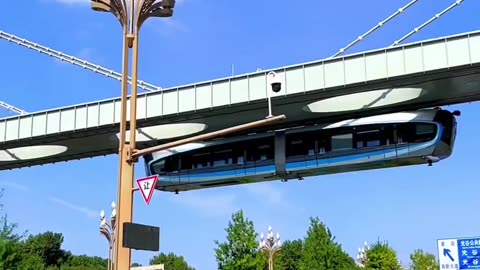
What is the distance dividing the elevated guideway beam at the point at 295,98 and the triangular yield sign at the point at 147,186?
15602 mm

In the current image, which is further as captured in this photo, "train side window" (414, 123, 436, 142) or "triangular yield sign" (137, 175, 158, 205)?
"train side window" (414, 123, 436, 142)

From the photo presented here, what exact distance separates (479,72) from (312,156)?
1014cm

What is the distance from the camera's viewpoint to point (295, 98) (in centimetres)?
3784

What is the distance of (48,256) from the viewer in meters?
107

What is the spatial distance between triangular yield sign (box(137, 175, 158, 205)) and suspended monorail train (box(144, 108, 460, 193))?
73.4 feet

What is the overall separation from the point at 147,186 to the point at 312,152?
25.0 meters

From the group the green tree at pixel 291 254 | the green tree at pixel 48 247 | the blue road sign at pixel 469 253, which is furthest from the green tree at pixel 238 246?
the green tree at pixel 48 247

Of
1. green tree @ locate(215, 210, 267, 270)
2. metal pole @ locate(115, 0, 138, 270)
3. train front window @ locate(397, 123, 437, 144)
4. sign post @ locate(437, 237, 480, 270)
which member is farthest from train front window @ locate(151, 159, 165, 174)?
metal pole @ locate(115, 0, 138, 270)

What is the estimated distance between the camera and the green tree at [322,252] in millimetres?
51094

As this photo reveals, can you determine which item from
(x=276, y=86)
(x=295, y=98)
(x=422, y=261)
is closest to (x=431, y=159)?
(x=295, y=98)

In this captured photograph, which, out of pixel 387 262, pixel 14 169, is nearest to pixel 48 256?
pixel 14 169

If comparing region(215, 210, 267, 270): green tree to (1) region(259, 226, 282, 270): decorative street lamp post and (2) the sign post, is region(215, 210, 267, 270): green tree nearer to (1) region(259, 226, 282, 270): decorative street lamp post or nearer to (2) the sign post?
(1) region(259, 226, 282, 270): decorative street lamp post

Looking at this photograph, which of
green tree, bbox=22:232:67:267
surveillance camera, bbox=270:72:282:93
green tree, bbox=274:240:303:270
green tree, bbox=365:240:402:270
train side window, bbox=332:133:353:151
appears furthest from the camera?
green tree, bbox=22:232:67:267

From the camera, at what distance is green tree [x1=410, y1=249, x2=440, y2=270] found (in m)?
72.4
